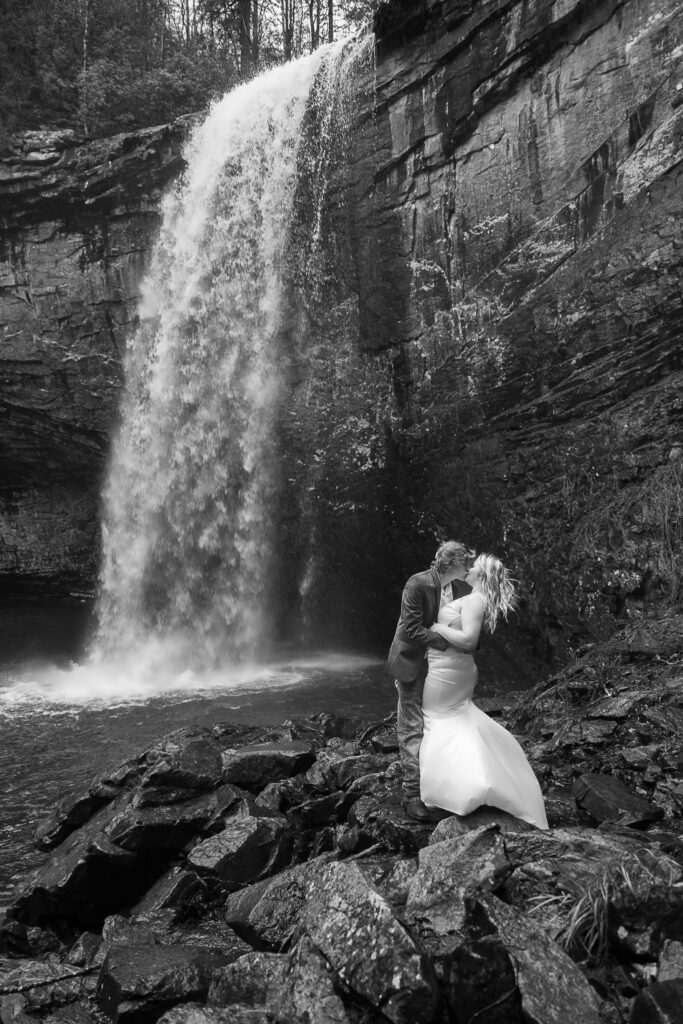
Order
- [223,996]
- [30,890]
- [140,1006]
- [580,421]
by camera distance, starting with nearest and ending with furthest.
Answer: [223,996], [140,1006], [30,890], [580,421]

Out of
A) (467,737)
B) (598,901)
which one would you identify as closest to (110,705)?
(467,737)

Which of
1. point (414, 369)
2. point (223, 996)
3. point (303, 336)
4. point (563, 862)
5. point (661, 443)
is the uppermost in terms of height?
point (303, 336)

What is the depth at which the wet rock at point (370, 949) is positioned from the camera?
285 cm

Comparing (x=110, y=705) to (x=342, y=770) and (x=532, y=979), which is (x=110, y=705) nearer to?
(x=342, y=770)

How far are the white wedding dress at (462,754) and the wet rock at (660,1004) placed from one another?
1654 millimetres

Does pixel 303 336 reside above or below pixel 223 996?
Result: above

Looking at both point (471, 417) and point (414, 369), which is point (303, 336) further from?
point (471, 417)

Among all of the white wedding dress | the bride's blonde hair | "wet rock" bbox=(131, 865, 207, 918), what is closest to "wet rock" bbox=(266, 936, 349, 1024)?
the white wedding dress

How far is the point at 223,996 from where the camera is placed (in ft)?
11.6

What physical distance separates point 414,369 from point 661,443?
4657mm

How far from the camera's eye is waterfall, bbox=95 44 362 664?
1482 centimetres

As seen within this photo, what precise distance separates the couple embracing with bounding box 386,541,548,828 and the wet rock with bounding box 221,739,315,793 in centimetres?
187

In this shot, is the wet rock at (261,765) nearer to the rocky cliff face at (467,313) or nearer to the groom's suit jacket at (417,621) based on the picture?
the groom's suit jacket at (417,621)

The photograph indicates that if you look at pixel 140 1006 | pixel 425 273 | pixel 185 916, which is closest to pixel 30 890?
pixel 185 916
